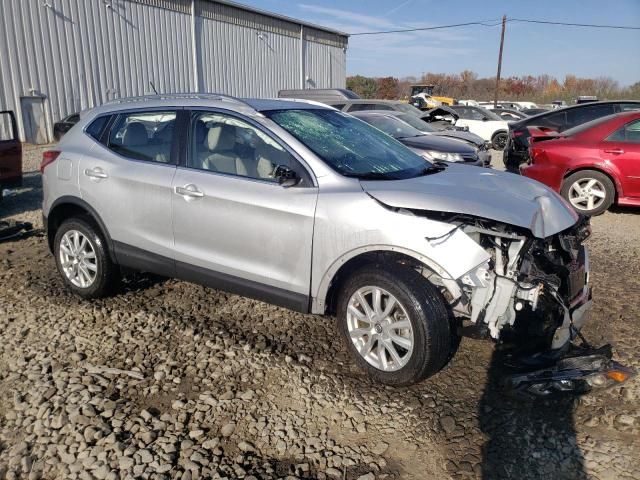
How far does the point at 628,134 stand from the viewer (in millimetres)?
7383

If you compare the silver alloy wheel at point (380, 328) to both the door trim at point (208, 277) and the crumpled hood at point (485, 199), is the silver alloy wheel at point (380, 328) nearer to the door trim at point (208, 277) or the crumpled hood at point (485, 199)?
the door trim at point (208, 277)

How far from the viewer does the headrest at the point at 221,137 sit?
3.82 meters

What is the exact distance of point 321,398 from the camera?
3166 mm

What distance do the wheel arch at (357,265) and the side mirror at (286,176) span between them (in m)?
0.58

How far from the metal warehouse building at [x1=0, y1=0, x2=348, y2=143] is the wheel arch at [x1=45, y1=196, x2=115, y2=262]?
45.3ft

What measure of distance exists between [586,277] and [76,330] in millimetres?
3723

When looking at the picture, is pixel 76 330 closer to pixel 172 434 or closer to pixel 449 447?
pixel 172 434

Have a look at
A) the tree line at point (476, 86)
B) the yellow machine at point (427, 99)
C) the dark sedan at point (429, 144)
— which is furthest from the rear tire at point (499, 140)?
the tree line at point (476, 86)

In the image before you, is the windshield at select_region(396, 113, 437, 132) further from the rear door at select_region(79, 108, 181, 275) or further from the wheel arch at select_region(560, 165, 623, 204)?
the rear door at select_region(79, 108, 181, 275)

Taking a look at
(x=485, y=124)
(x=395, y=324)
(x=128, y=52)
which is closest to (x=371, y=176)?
(x=395, y=324)

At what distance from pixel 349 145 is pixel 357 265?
3.43ft

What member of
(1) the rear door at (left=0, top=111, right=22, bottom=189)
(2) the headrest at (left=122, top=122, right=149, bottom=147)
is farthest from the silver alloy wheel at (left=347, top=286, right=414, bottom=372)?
(1) the rear door at (left=0, top=111, right=22, bottom=189)

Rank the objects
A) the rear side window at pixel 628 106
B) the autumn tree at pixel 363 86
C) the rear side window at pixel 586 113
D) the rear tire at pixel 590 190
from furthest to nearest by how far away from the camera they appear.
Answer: the autumn tree at pixel 363 86 → the rear side window at pixel 586 113 → the rear side window at pixel 628 106 → the rear tire at pixel 590 190

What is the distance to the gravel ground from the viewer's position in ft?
8.52
